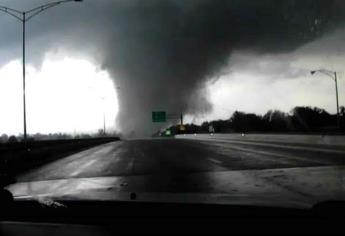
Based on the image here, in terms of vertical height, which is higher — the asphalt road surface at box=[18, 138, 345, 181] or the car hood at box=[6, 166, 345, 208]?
the asphalt road surface at box=[18, 138, 345, 181]

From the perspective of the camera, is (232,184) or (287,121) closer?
(232,184)

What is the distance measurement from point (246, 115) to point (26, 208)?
565ft

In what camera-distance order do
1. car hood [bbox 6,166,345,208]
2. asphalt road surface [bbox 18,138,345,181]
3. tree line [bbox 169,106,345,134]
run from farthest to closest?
tree line [bbox 169,106,345,134] < asphalt road surface [bbox 18,138,345,181] < car hood [bbox 6,166,345,208]

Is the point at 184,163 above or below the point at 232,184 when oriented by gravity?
above

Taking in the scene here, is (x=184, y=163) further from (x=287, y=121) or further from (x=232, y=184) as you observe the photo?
(x=287, y=121)

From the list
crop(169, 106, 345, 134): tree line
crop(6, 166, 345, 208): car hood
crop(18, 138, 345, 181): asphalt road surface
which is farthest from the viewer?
crop(169, 106, 345, 134): tree line

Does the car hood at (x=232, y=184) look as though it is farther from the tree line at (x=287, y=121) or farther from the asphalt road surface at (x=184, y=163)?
the tree line at (x=287, y=121)

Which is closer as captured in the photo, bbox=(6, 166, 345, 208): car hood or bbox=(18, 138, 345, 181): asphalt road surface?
bbox=(6, 166, 345, 208): car hood

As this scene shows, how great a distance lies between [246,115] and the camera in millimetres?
175625

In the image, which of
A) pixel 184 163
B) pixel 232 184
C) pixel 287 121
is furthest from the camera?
pixel 287 121

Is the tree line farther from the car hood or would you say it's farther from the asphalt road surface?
the car hood

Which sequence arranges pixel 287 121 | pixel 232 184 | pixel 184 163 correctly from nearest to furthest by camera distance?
pixel 232 184 → pixel 184 163 → pixel 287 121

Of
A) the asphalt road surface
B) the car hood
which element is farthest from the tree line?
the car hood

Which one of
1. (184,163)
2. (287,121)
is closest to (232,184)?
(184,163)
